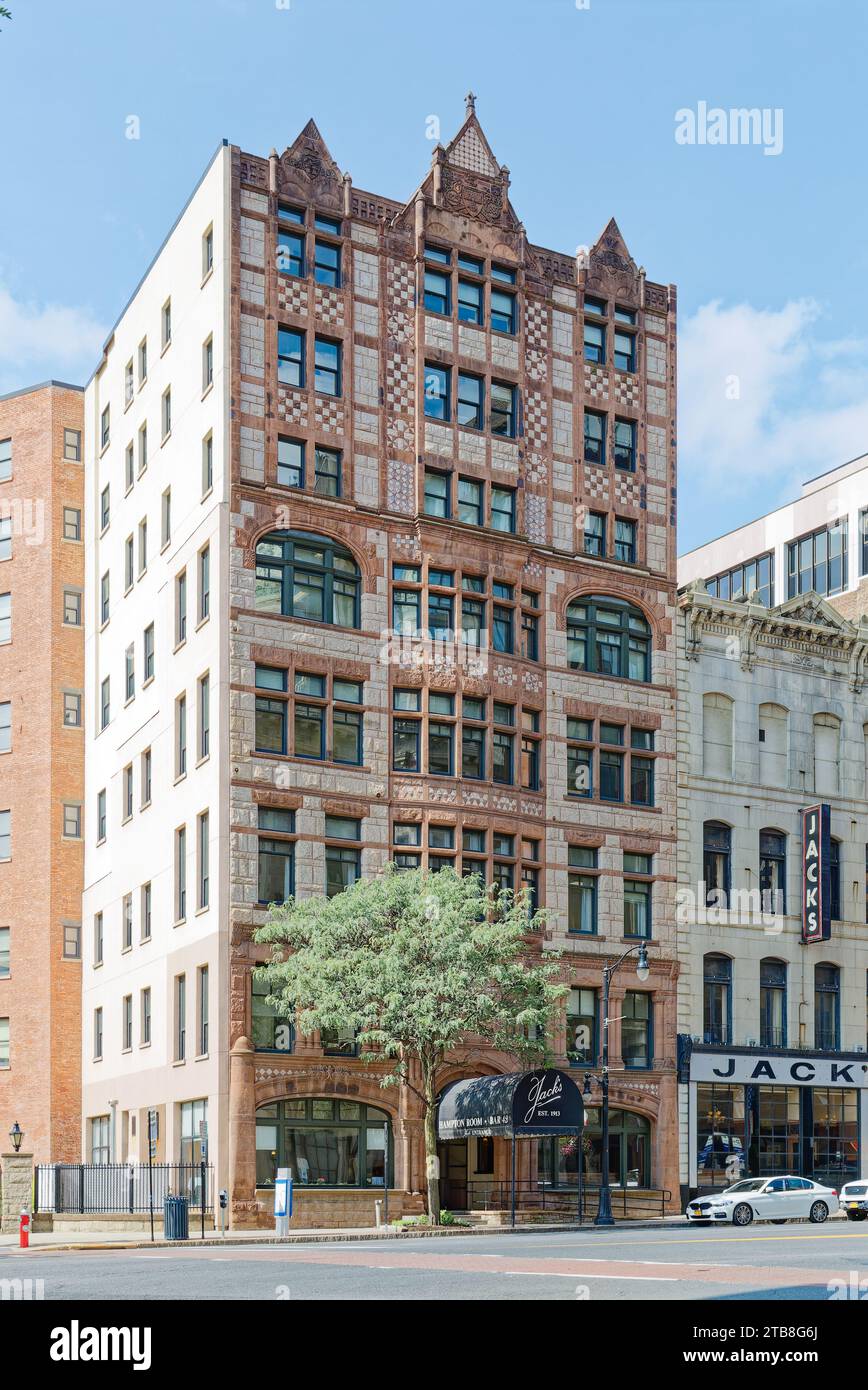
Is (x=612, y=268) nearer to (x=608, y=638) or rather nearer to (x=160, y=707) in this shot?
(x=608, y=638)

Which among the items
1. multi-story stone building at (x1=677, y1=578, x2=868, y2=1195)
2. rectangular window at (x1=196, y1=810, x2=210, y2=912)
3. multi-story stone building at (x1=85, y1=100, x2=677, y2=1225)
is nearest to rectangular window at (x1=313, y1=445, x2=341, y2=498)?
multi-story stone building at (x1=85, y1=100, x2=677, y2=1225)

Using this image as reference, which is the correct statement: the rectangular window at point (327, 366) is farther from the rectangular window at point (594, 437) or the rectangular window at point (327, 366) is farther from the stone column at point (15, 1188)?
the stone column at point (15, 1188)

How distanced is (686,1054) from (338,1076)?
13.3 meters

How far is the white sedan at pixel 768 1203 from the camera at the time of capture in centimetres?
4572

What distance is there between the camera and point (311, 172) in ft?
181

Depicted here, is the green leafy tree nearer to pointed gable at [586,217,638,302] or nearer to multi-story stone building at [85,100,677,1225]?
multi-story stone building at [85,100,677,1225]

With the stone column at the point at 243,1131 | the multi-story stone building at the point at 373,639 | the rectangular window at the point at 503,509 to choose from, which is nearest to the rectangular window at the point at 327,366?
the multi-story stone building at the point at 373,639

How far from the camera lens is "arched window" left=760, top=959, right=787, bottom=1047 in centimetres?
6044

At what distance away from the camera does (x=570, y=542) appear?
2328 inches

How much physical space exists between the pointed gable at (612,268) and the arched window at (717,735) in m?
14.5

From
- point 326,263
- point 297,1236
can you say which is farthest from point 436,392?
point 297,1236

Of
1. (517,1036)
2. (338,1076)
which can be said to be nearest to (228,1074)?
(338,1076)

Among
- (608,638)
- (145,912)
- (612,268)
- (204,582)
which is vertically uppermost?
(612,268)

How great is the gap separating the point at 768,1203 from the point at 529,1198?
8999 mm
